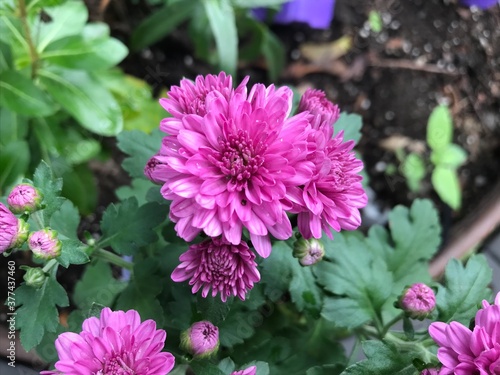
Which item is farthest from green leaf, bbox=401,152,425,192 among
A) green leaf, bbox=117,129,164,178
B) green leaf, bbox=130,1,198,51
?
green leaf, bbox=117,129,164,178

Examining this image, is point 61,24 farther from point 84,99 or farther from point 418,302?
point 418,302

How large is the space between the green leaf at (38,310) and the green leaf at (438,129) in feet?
3.99

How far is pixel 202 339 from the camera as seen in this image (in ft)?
2.55

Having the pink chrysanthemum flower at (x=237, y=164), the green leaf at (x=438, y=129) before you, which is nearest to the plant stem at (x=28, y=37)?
the pink chrysanthemum flower at (x=237, y=164)

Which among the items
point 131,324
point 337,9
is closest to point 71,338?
point 131,324

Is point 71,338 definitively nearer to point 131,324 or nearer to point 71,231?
point 131,324

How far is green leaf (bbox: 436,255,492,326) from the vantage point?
89 cm

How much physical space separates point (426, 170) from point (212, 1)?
837 millimetres

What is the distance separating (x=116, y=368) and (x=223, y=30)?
909mm

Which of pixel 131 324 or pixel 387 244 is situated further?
pixel 387 244

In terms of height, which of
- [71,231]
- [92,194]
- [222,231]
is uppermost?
[222,231]

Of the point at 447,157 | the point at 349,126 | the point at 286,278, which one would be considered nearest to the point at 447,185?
the point at 447,157

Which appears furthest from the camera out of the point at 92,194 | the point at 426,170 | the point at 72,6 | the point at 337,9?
the point at 337,9

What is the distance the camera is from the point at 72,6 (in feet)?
4.28
